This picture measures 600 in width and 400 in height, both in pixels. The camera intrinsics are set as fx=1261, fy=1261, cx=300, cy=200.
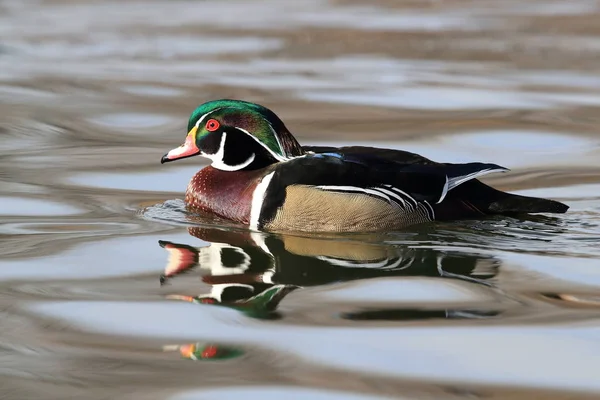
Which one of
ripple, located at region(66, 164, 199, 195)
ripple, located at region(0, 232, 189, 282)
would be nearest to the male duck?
ripple, located at region(0, 232, 189, 282)

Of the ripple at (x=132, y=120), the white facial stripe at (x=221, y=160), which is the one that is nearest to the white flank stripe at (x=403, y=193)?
the white facial stripe at (x=221, y=160)

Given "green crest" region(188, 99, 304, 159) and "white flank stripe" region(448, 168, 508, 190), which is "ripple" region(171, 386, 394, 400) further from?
"green crest" region(188, 99, 304, 159)

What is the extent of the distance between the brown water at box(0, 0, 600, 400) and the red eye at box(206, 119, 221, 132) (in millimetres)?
486

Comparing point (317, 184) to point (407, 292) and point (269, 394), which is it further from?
point (269, 394)

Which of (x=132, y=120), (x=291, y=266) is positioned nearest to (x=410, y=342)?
(x=291, y=266)

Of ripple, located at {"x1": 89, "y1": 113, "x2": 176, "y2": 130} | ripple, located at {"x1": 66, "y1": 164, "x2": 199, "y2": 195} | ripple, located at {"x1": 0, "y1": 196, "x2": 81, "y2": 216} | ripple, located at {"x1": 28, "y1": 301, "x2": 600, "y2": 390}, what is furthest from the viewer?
ripple, located at {"x1": 89, "y1": 113, "x2": 176, "y2": 130}

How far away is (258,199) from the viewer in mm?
6281

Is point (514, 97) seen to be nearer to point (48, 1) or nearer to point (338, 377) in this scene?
point (338, 377)

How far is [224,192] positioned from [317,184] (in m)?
0.59

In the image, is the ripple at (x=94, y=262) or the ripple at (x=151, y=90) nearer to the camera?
the ripple at (x=94, y=262)

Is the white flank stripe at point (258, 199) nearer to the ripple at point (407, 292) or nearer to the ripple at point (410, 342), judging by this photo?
the ripple at point (407, 292)

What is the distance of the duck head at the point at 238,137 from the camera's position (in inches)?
255

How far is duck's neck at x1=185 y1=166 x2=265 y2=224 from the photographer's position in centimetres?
636

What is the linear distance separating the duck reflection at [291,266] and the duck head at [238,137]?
50 centimetres
